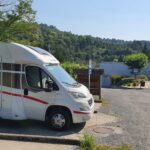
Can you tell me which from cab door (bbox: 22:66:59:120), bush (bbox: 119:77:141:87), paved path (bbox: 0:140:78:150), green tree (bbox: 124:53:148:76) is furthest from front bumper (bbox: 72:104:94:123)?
green tree (bbox: 124:53:148:76)

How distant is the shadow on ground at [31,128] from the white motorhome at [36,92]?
0.29 meters

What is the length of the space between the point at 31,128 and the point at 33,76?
5.44 ft

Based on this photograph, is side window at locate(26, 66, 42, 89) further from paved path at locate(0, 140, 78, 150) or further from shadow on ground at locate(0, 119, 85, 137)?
paved path at locate(0, 140, 78, 150)

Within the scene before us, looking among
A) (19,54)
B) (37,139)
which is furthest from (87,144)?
(19,54)

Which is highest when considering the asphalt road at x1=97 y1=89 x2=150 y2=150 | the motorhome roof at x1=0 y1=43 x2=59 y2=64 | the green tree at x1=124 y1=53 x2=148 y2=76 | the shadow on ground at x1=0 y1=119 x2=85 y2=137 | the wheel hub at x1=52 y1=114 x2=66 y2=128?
the green tree at x1=124 y1=53 x2=148 y2=76

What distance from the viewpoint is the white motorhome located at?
12.5 metres

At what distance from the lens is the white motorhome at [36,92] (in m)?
12.5

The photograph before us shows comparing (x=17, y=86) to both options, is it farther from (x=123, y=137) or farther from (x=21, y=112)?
(x=123, y=137)

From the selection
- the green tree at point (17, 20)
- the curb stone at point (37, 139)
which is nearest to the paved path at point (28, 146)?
the curb stone at point (37, 139)

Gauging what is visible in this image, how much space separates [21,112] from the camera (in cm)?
1274

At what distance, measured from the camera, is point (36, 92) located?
12.6 metres

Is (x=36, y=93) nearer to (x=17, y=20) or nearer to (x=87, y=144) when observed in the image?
(x=87, y=144)

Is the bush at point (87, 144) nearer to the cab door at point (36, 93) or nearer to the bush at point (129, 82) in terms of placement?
the cab door at point (36, 93)

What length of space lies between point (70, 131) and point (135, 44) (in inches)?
6031
